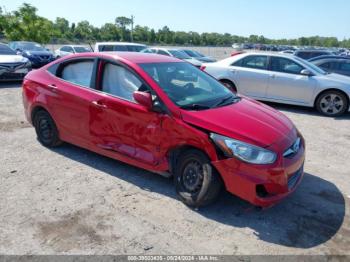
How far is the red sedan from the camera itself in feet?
10.7

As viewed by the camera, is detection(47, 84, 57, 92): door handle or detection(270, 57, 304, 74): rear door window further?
detection(270, 57, 304, 74): rear door window

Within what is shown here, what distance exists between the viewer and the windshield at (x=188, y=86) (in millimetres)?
3830

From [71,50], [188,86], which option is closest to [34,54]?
[71,50]

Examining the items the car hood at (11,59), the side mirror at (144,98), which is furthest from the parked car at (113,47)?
the side mirror at (144,98)

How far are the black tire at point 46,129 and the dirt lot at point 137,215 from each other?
0.23m

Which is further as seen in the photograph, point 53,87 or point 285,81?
point 285,81

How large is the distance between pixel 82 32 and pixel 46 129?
91104 mm

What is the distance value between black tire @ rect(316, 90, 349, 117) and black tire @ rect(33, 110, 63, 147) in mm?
6574

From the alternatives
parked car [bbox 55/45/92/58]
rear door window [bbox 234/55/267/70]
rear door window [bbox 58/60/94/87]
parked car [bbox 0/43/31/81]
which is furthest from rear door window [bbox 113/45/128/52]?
rear door window [bbox 58/60/94/87]

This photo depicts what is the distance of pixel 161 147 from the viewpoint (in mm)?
3744

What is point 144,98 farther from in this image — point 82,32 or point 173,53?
point 82,32

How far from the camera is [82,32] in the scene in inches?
3511

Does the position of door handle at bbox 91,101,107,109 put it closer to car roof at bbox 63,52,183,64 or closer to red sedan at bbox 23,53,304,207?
red sedan at bbox 23,53,304,207

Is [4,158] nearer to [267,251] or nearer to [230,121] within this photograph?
[230,121]
